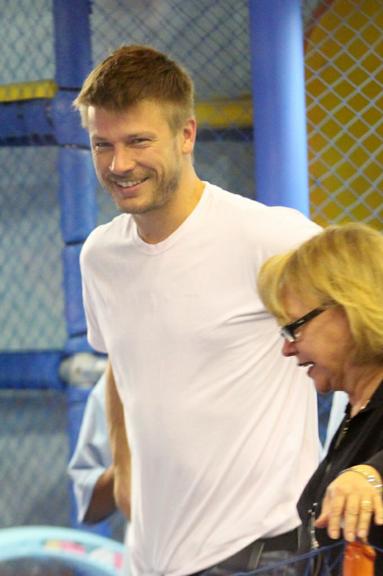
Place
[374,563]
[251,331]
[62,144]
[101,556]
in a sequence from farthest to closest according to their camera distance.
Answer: [62,144], [101,556], [251,331], [374,563]

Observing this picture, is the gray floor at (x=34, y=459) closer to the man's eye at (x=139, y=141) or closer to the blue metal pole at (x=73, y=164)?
the blue metal pole at (x=73, y=164)

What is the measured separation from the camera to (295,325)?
4.12ft

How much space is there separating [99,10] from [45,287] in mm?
1093

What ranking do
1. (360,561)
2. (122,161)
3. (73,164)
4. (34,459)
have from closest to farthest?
(360,561) < (122,161) < (73,164) < (34,459)

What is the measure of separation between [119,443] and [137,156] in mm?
573

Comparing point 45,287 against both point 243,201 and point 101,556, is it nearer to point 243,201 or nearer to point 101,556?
point 101,556

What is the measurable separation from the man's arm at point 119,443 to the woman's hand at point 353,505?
874 millimetres

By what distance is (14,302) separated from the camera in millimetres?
4102

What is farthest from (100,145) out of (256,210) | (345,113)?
(345,113)

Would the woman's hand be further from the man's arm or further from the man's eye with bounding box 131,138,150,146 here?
the man's arm

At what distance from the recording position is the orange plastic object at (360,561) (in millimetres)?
991

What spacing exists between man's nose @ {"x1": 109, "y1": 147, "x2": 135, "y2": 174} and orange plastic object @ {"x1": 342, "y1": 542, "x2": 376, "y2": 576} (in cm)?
79

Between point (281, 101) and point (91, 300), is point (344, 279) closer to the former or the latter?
point (91, 300)

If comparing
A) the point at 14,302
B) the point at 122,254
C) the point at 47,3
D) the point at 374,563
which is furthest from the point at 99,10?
the point at 374,563
